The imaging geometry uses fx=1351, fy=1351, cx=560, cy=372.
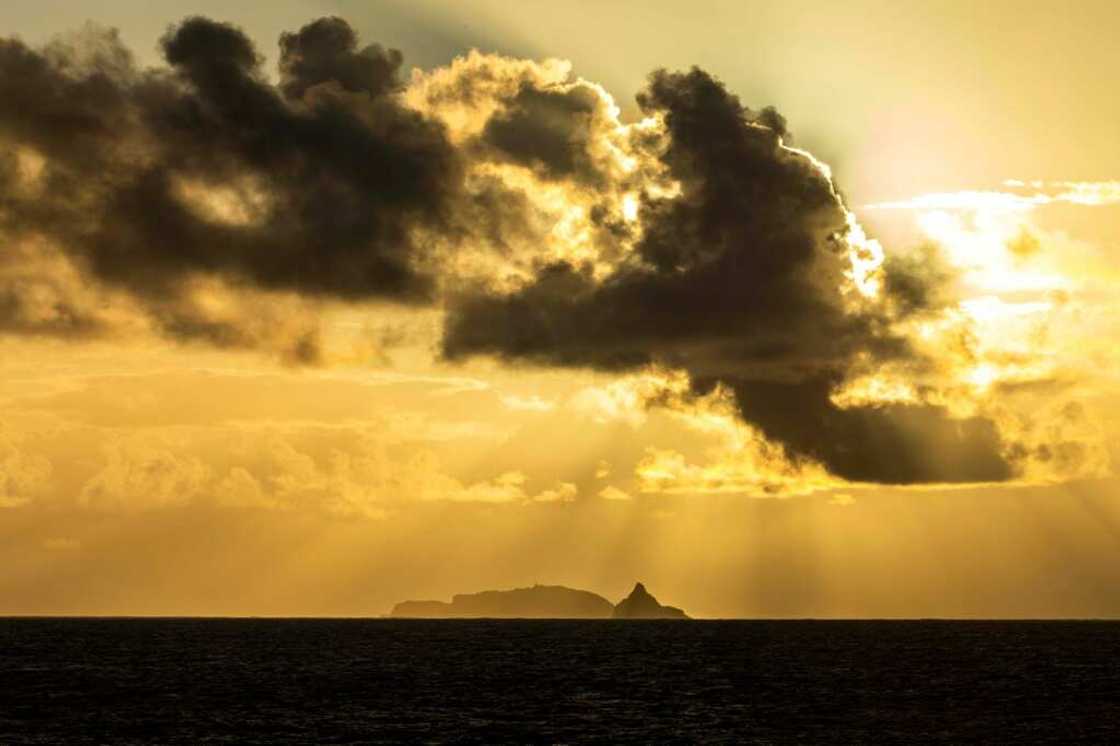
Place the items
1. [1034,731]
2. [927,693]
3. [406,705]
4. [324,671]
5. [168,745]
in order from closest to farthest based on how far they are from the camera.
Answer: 1. [168,745]
2. [1034,731]
3. [406,705]
4. [927,693]
5. [324,671]

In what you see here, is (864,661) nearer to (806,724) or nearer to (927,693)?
(927,693)

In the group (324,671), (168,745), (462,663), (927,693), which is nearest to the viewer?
(168,745)

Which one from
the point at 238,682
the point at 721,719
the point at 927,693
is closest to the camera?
the point at 721,719

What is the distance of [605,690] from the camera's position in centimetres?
13425

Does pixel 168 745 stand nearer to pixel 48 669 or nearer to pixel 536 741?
pixel 536 741

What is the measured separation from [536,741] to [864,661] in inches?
4465

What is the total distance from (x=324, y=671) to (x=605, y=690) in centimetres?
4385

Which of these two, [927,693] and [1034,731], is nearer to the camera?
[1034,731]

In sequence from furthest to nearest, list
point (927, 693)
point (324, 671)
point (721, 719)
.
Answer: point (324, 671) < point (927, 693) < point (721, 719)

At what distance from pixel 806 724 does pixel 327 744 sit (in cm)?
3664

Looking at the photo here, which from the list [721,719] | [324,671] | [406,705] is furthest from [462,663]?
[721,719]

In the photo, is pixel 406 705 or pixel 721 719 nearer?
pixel 721 719

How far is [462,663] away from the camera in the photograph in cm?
18600

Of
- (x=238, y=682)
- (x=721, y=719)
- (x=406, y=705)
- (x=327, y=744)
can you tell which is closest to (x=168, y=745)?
(x=327, y=744)
